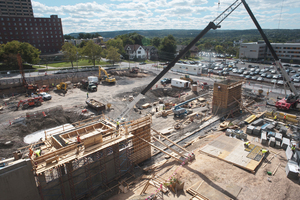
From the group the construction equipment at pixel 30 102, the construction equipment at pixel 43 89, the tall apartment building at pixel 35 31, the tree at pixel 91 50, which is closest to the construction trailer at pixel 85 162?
the construction equipment at pixel 30 102

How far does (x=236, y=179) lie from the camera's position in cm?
1321

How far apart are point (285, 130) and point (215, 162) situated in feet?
33.0

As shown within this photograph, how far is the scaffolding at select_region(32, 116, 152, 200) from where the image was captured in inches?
413

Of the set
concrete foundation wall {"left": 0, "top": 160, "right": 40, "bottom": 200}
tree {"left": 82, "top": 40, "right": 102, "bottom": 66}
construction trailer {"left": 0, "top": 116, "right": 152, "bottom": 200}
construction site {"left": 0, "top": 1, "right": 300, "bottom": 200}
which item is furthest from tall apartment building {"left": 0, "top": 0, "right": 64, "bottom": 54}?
concrete foundation wall {"left": 0, "top": 160, "right": 40, "bottom": 200}

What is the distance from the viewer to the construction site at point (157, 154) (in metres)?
10.9

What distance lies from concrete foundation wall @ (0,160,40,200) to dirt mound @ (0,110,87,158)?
32.7ft

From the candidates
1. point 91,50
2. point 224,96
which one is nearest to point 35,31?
point 91,50

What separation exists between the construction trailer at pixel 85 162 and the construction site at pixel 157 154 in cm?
6

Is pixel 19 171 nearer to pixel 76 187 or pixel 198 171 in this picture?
pixel 76 187

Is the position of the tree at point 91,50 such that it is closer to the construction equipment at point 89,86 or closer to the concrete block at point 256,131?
the construction equipment at point 89,86

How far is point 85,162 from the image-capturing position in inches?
470

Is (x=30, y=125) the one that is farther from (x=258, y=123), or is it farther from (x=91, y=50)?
(x=91, y=50)

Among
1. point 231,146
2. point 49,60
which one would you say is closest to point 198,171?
point 231,146

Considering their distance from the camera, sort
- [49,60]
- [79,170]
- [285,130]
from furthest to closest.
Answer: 1. [49,60]
2. [285,130]
3. [79,170]
